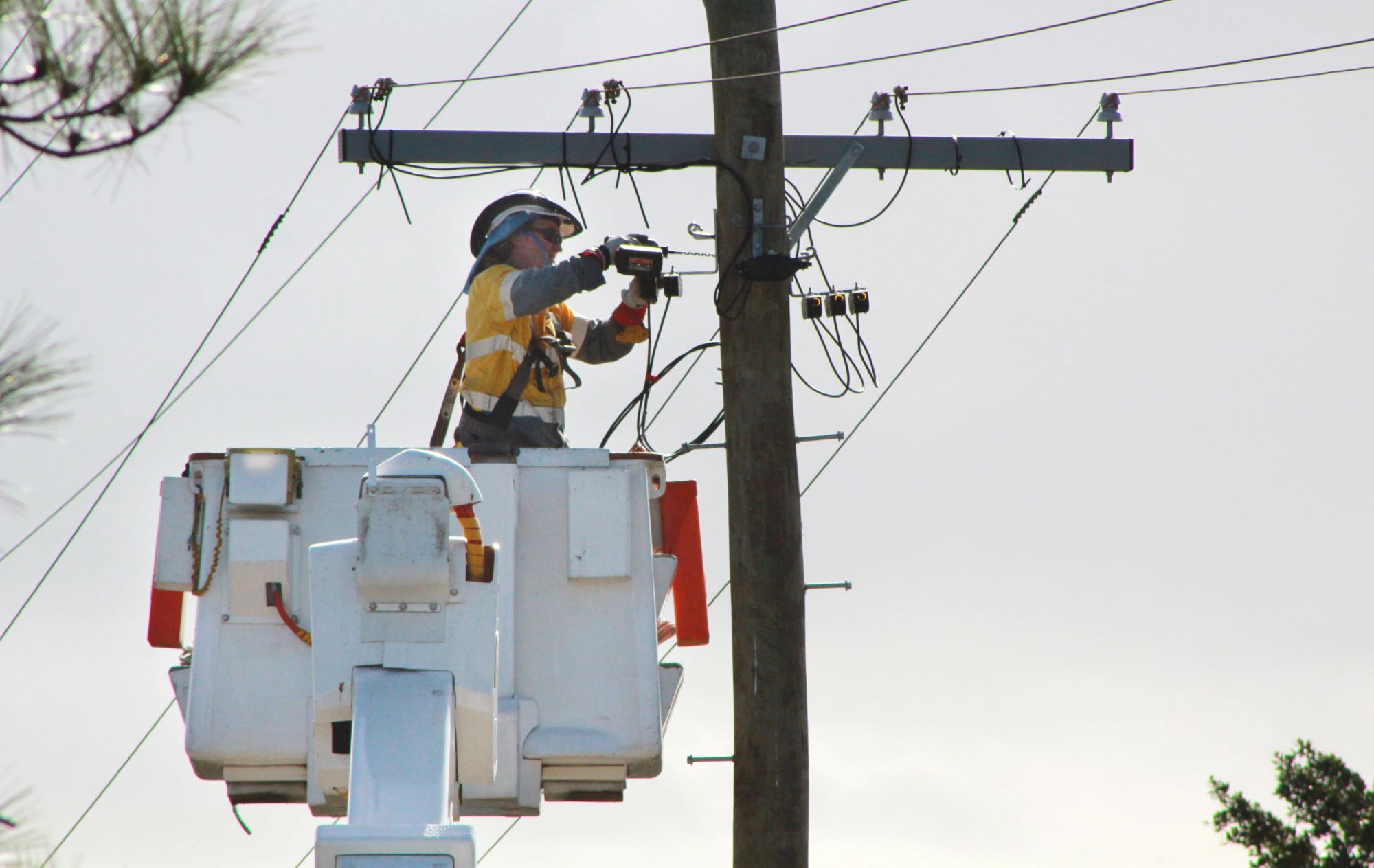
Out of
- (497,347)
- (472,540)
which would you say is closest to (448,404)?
(497,347)

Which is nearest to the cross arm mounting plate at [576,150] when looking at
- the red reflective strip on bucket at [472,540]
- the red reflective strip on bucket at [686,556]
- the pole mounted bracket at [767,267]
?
the pole mounted bracket at [767,267]

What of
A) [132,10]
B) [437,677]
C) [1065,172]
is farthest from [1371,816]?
[132,10]

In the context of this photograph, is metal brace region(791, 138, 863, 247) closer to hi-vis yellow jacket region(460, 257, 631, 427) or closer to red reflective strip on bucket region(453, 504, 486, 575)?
hi-vis yellow jacket region(460, 257, 631, 427)

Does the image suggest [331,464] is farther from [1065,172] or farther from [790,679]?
[1065,172]

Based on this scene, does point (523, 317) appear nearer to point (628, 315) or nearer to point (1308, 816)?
point (628, 315)

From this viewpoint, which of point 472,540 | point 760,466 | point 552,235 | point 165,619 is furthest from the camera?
point 552,235

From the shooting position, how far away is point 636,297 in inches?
374

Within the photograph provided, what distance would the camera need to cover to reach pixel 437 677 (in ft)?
22.3

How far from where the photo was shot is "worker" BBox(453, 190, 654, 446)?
8.98m

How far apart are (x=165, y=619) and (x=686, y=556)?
2057mm

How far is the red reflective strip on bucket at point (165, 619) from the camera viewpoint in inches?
325

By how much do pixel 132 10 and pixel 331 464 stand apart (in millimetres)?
4047

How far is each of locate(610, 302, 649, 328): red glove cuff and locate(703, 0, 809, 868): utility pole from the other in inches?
30.0

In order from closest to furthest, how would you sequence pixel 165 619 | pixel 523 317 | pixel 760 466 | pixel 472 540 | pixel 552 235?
1. pixel 472 540
2. pixel 165 619
3. pixel 760 466
4. pixel 523 317
5. pixel 552 235
